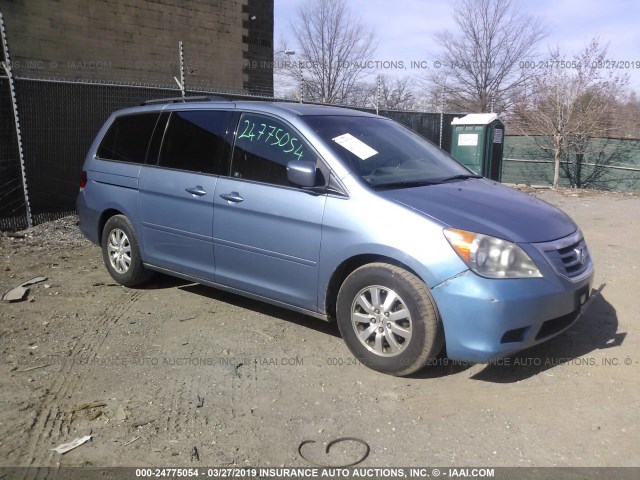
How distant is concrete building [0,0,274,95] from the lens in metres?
11.5

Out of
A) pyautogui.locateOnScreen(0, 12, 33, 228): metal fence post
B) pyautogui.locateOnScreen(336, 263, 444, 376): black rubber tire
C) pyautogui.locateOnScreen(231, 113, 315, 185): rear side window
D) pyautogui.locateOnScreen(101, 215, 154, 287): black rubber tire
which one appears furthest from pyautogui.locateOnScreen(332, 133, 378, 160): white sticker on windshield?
pyautogui.locateOnScreen(0, 12, 33, 228): metal fence post

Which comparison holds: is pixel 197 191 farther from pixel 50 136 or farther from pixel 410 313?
pixel 50 136

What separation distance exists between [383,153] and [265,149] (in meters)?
0.91

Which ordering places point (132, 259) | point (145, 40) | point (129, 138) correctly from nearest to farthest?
point (132, 259) < point (129, 138) < point (145, 40)

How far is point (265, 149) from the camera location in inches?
173

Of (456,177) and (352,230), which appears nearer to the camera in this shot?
(352,230)

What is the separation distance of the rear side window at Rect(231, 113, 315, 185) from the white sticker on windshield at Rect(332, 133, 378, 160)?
0.27 m

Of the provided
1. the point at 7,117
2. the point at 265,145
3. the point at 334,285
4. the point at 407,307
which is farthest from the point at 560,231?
the point at 7,117

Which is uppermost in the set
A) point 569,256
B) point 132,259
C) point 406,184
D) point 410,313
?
point 406,184

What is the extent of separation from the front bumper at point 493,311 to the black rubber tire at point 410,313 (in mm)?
75

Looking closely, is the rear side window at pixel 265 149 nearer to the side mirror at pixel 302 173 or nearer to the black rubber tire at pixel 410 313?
the side mirror at pixel 302 173

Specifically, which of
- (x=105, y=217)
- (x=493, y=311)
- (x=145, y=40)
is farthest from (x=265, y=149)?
(x=145, y=40)

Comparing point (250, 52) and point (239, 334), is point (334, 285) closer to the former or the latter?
point (239, 334)

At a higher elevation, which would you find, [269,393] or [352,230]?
[352,230]
